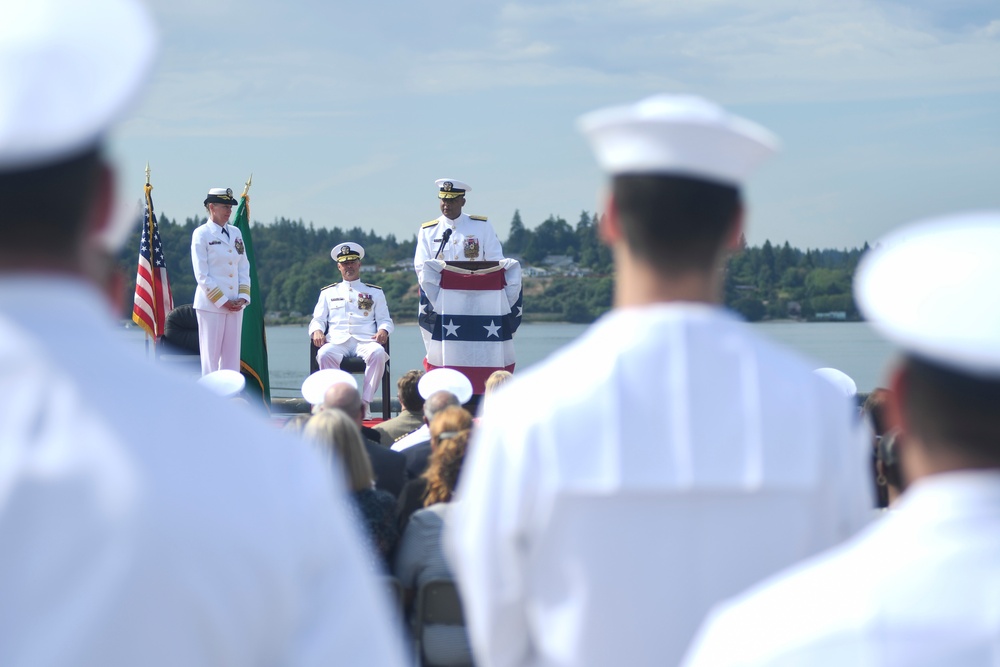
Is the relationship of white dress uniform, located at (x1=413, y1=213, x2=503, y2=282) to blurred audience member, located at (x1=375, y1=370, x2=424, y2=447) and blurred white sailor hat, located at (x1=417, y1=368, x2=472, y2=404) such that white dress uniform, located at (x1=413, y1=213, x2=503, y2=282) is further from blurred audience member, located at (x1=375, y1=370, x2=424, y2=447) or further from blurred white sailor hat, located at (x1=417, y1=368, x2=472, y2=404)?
blurred audience member, located at (x1=375, y1=370, x2=424, y2=447)

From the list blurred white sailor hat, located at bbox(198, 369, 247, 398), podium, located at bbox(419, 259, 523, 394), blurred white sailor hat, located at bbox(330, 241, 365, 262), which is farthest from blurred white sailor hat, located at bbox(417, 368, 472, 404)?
blurred white sailor hat, located at bbox(330, 241, 365, 262)

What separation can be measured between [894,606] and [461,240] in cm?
1025

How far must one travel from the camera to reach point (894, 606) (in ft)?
3.83

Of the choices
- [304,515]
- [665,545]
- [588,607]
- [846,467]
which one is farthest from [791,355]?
[304,515]

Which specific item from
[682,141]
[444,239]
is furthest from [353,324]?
[682,141]

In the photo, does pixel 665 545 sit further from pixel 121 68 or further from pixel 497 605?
pixel 121 68

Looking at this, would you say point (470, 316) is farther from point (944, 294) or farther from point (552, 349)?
point (944, 294)

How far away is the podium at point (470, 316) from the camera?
1068 cm

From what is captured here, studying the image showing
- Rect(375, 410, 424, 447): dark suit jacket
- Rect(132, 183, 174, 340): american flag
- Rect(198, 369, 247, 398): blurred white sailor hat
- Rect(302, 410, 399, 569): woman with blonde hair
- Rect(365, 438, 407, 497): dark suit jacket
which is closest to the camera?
Rect(302, 410, 399, 569): woman with blonde hair

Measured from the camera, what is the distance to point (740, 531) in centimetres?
199

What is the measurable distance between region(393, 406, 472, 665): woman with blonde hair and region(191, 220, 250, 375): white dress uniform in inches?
313

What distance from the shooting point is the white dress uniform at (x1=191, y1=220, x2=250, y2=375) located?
38.1ft

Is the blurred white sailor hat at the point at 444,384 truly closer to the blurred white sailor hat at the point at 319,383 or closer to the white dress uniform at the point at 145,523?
the blurred white sailor hat at the point at 319,383

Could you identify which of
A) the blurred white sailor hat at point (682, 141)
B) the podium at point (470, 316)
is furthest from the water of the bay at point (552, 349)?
the blurred white sailor hat at point (682, 141)
